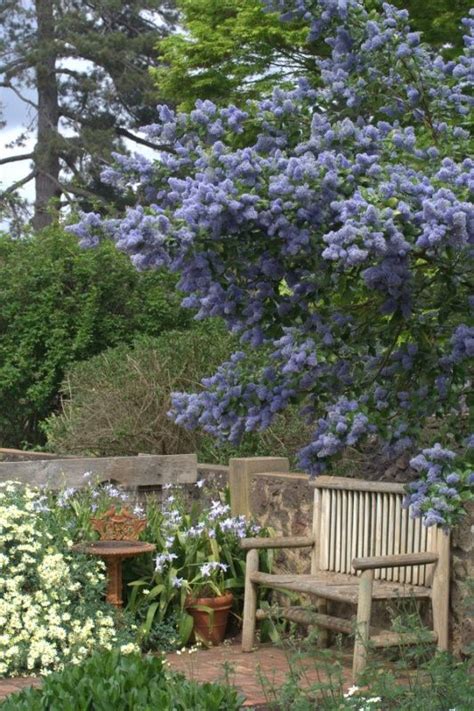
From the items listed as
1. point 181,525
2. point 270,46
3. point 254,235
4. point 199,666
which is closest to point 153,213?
point 254,235

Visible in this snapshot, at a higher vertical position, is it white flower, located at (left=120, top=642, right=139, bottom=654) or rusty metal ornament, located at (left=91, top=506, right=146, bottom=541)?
rusty metal ornament, located at (left=91, top=506, right=146, bottom=541)

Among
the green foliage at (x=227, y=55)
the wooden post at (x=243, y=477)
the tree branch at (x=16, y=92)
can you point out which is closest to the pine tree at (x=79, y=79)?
the tree branch at (x=16, y=92)

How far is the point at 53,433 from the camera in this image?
11.0 metres

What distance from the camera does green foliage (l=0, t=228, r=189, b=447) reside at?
13117mm

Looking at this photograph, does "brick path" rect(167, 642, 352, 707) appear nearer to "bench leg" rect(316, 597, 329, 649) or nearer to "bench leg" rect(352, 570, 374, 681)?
"bench leg" rect(352, 570, 374, 681)

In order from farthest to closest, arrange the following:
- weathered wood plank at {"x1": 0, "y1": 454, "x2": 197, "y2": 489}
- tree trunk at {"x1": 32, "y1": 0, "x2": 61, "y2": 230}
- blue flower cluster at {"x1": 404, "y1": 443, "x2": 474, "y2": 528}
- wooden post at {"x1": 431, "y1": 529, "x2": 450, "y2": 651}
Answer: tree trunk at {"x1": 32, "y1": 0, "x2": 61, "y2": 230} → weathered wood plank at {"x1": 0, "y1": 454, "x2": 197, "y2": 489} → wooden post at {"x1": 431, "y1": 529, "x2": 450, "y2": 651} → blue flower cluster at {"x1": 404, "y1": 443, "x2": 474, "y2": 528}

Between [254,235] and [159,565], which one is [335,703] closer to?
[254,235]

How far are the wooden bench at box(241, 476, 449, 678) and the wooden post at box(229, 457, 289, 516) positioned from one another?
0.81m

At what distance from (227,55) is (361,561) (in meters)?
14.4

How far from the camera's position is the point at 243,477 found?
309 inches

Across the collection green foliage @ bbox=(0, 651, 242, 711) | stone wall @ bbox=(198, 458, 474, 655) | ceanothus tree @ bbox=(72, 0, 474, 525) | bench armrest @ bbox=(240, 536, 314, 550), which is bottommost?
green foliage @ bbox=(0, 651, 242, 711)

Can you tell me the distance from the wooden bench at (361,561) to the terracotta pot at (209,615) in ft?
0.75

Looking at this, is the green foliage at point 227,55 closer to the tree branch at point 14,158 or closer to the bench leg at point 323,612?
the tree branch at point 14,158

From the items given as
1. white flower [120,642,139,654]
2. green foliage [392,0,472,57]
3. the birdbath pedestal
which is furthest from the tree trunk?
white flower [120,642,139,654]
